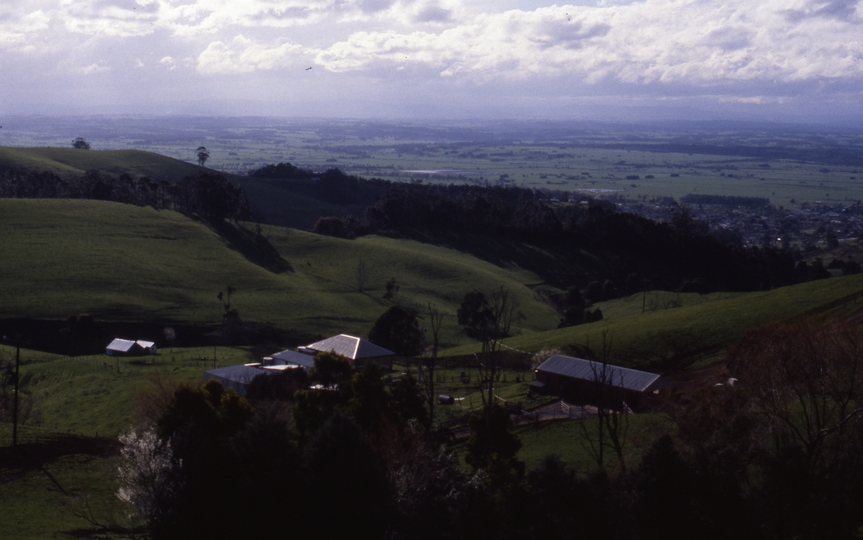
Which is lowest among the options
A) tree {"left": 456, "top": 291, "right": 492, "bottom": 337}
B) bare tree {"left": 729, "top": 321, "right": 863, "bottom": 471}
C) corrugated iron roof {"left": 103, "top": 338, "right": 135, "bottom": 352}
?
tree {"left": 456, "top": 291, "right": 492, "bottom": 337}

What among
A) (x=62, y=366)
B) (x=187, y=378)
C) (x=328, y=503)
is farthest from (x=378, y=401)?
(x=62, y=366)

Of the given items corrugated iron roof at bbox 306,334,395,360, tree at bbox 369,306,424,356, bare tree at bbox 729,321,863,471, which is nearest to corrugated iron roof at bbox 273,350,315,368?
corrugated iron roof at bbox 306,334,395,360

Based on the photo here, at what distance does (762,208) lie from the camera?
163125 mm

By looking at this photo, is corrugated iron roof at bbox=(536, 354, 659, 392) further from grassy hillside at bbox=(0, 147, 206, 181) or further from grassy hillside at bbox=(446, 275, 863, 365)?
grassy hillside at bbox=(0, 147, 206, 181)

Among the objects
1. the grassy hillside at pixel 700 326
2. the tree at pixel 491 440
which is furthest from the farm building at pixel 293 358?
the tree at pixel 491 440

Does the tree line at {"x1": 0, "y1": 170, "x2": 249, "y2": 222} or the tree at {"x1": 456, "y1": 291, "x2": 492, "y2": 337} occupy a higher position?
the tree line at {"x1": 0, "y1": 170, "x2": 249, "y2": 222}

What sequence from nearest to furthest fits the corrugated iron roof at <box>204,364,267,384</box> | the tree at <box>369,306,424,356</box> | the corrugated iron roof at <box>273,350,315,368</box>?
the corrugated iron roof at <box>204,364,267,384</box> < the corrugated iron roof at <box>273,350,315,368</box> < the tree at <box>369,306,424,356</box>

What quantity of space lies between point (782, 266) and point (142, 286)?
6758 cm

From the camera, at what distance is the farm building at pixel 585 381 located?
31505mm

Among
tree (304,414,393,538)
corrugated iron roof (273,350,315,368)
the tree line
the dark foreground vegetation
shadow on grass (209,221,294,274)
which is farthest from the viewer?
the tree line

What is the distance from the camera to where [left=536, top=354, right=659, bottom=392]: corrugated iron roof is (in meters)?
31.9

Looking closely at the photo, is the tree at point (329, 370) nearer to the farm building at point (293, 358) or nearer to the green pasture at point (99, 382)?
the green pasture at point (99, 382)

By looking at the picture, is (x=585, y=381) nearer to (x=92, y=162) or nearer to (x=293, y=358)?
(x=293, y=358)

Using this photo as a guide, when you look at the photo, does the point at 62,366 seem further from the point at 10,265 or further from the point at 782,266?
the point at 782,266
